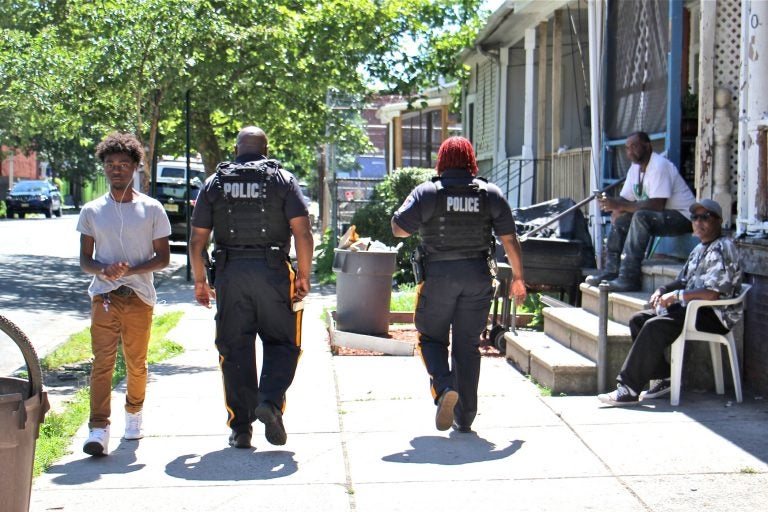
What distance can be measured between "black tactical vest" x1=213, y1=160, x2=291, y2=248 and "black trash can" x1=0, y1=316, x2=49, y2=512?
1905 millimetres

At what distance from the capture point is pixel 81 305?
14523mm

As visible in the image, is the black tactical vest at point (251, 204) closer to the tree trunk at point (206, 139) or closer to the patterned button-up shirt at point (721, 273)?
A: the patterned button-up shirt at point (721, 273)

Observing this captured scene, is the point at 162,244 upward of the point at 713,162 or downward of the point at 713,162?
downward

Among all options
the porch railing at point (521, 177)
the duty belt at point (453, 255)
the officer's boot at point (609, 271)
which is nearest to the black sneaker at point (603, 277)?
the officer's boot at point (609, 271)

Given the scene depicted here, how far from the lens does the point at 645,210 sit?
8711 mm

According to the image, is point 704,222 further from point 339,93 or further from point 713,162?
point 339,93

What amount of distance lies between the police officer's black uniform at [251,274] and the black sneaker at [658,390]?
8.80 ft

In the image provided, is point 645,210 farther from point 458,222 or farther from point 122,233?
point 122,233

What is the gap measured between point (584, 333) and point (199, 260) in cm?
331

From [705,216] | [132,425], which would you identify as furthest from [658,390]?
[132,425]

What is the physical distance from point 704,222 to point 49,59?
8113mm

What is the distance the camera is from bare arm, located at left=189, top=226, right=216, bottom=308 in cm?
610

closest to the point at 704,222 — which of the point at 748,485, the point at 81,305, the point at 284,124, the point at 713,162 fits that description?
the point at 713,162

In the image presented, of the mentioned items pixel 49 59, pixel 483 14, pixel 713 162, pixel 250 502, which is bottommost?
pixel 250 502
